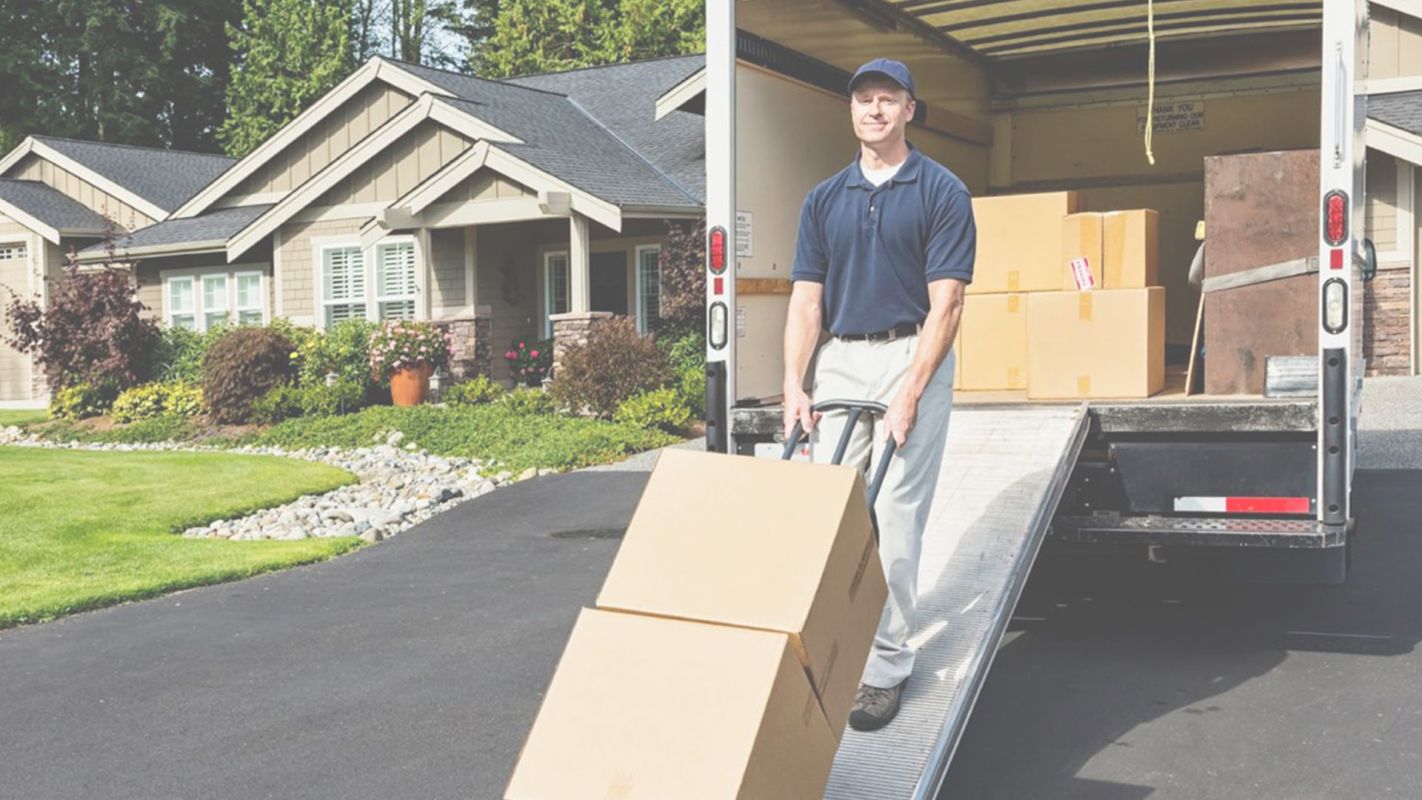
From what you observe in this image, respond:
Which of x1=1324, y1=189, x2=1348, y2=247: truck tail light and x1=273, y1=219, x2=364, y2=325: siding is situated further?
x1=273, y1=219, x2=364, y2=325: siding

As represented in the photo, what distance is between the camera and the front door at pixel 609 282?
72.0ft

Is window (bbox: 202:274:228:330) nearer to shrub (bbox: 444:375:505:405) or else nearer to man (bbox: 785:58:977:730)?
shrub (bbox: 444:375:505:405)

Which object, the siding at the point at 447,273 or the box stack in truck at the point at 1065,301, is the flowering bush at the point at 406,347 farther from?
the box stack in truck at the point at 1065,301

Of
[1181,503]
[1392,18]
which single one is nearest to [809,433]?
[1181,503]

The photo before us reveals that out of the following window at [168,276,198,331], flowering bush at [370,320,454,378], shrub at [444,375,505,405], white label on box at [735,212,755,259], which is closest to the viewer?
→ white label on box at [735,212,755,259]

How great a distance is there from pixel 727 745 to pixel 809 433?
1.35 metres

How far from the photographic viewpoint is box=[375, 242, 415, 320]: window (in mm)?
21500

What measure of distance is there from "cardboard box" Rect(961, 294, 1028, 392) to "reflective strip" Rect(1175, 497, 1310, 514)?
1.28 m

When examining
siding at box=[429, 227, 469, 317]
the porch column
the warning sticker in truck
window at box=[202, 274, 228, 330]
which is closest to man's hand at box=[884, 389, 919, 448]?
the warning sticker in truck

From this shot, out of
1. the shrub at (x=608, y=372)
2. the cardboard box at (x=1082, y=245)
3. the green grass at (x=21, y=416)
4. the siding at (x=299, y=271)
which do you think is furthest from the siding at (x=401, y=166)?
the cardboard box at (x=1082, y=245)

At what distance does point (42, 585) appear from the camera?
846cm

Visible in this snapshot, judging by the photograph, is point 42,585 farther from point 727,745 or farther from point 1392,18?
point 1392,18

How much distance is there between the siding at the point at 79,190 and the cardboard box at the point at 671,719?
25.5m

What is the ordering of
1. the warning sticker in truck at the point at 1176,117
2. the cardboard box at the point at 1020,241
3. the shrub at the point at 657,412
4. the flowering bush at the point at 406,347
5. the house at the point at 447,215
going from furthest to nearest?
the house at the point at 447,215, the flowering bush at the point at 406,347, the shrub at the point at 657,412, the warning sticker in truck at the point at 1176,117, the cardboard box at the point at 1020,241
